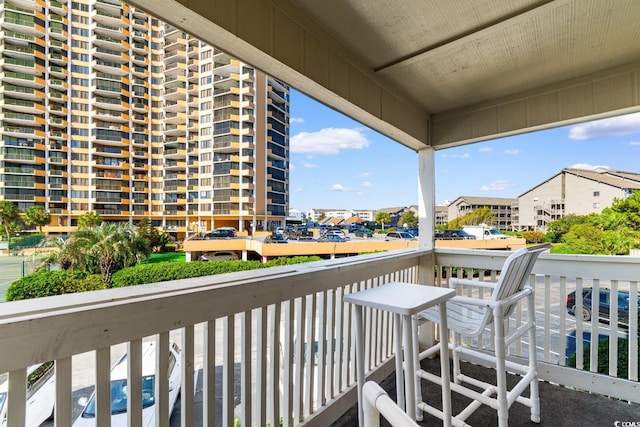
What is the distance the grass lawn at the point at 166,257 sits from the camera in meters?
1.00

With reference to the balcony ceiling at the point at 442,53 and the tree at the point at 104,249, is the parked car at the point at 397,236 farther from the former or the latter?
the tree at the point at 104,249

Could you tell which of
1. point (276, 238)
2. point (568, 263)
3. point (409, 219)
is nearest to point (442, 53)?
point (409, 219)

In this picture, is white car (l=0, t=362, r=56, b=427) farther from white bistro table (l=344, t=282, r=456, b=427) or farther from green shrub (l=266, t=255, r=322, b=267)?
white bistro table (l=344, t=282, r=456, b=427)

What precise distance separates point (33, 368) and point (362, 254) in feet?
5.73

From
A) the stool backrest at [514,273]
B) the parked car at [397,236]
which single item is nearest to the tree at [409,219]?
the parked car at [397,236]

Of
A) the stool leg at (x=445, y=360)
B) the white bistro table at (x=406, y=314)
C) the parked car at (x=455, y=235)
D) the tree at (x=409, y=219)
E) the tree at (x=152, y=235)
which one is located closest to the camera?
the tree at (x=152, y=235)

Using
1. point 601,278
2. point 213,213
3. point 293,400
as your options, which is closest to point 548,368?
point 601,278

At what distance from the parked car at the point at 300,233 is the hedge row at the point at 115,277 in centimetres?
23

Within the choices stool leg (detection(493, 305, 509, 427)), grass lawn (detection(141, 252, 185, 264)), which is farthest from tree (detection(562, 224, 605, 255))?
grass lawn (detection(141, 252, 185, 264))

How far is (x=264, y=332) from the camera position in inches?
54.9

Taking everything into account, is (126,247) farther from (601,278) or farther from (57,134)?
(601,278)

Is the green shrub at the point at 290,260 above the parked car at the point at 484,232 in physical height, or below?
below

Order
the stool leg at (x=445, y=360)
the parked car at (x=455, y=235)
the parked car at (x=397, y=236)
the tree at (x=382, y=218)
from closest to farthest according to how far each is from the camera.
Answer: the stool leg at (x=445, y=360)
the tree at (x=382, y=218)
the parked car at (x=397, y=236)
the parked car at (x=455, y=235)

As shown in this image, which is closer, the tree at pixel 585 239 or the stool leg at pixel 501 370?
the stool leg at pixel 501 370
